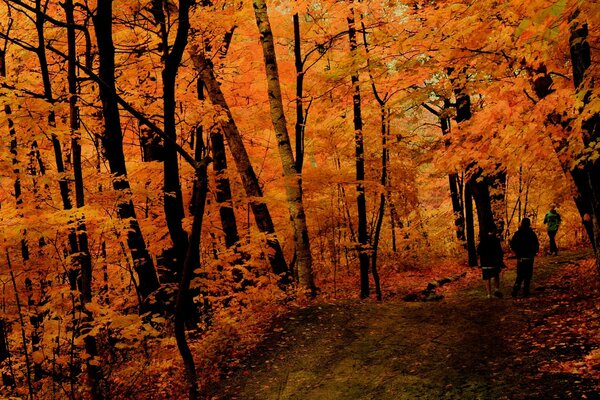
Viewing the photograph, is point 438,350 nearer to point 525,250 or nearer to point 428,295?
point 525,250

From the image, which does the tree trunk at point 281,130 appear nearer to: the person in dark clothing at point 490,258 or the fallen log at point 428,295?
the fallen log at point 428,295

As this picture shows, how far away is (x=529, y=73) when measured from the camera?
8.19 metres

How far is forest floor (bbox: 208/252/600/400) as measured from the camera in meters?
5.61

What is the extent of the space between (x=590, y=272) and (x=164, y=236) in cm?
1107

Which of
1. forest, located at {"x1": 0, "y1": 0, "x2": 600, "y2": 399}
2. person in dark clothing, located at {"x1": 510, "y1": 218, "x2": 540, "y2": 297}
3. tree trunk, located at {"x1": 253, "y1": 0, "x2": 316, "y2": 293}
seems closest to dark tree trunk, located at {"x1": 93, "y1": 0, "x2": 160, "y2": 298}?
forest, located at {"x1": 0, "y1": 0, "x2": 600, "y2": 399}

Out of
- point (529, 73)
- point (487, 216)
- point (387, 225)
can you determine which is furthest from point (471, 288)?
point (387, 225)

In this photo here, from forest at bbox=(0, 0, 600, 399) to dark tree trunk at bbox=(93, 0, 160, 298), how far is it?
0.04 metres

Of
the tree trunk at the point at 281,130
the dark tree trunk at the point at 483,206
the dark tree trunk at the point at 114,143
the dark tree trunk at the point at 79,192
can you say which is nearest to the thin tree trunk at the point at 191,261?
the dark tree trunk at the point at 79,192

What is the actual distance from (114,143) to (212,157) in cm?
216

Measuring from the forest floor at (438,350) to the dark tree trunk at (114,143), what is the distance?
9.20 ft

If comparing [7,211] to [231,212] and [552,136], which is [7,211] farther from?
[552,136]

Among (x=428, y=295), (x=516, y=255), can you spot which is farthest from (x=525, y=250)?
(x=428, y=295)

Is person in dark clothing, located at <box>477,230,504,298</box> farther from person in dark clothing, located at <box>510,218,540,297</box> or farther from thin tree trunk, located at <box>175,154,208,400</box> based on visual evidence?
thin tree trunk, located at <box>175,154,208,400</box>

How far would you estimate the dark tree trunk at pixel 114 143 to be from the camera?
7621 mm
